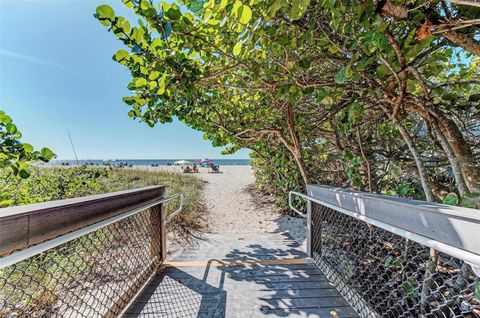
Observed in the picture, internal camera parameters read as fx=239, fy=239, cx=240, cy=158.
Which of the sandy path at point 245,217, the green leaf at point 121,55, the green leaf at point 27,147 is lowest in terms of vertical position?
the sandy path at point 245,217

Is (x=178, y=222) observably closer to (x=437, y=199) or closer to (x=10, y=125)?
(x=10, y=125)

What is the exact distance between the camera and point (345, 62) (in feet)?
7.13

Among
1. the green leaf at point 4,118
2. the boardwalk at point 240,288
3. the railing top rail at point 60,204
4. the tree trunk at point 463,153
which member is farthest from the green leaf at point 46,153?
the tree trunk at point 463,153

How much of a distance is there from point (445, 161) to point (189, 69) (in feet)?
10.2

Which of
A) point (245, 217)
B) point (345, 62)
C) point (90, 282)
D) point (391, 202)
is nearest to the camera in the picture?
point (391, 202)

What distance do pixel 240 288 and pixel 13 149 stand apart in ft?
7.42

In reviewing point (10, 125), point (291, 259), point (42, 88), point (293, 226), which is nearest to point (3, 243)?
point (10, 125)

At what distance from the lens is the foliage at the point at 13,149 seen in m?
1.77

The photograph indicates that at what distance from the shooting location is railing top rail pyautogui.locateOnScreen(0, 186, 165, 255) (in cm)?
92

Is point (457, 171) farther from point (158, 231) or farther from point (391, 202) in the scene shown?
point (158, 231)

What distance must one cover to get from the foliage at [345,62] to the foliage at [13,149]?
37.7 inches

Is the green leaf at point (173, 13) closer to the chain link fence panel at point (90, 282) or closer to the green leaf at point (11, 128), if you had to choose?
the green leaf at point (11, 128)

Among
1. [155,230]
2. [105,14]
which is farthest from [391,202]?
[155,230]

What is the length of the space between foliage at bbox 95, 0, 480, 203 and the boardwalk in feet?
4.30
